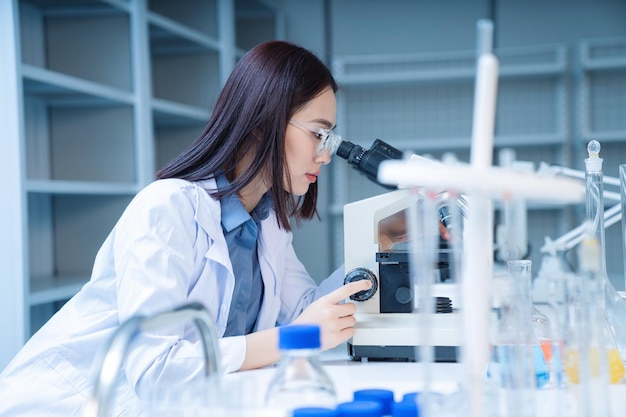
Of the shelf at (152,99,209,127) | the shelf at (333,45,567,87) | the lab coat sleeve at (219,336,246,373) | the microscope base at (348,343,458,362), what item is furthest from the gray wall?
the lab coat sleeve at (219,336,246,373)

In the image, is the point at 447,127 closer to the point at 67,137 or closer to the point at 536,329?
the point at 67,137

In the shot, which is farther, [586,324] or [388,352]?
[388,352]

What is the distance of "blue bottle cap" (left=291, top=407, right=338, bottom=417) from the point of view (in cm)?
71

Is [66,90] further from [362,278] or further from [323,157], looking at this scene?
[362,278]

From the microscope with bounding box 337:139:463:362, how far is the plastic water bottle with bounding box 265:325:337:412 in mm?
623

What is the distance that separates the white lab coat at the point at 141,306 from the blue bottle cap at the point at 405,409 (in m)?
0.49

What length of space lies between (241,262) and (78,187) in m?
1.32

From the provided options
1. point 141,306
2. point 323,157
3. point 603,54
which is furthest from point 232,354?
point 603,54

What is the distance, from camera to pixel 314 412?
28.0 inches

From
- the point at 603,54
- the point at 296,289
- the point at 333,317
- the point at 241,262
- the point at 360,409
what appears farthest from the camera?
the point at 603,54

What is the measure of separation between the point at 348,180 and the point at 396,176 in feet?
13.2

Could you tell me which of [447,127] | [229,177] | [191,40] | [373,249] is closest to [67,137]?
[191,40]

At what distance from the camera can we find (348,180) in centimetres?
462

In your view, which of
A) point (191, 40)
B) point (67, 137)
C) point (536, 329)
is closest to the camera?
point (536, 329)
